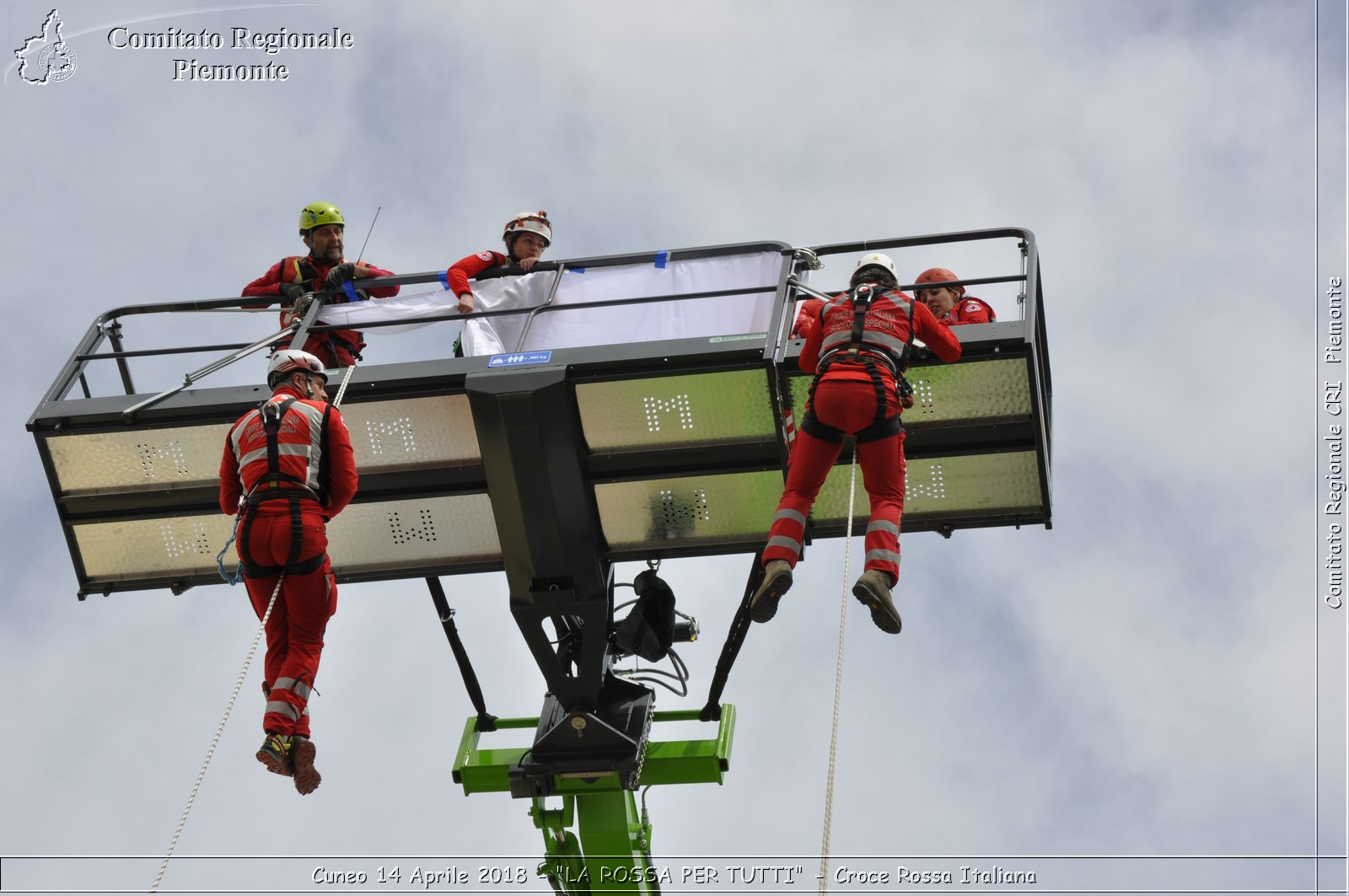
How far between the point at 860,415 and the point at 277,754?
3936mm

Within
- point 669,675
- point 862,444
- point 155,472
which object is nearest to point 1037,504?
point 862,444

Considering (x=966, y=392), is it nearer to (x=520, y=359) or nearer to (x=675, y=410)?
(x=675, y=410)

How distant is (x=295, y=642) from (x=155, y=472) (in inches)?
95.0

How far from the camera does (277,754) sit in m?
10.2

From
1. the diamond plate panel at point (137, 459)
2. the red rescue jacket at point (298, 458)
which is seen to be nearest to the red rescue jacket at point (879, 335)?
the red rescue jacket at point (298, 458)

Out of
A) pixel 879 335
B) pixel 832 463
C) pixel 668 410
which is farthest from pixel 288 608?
pixel 879 335

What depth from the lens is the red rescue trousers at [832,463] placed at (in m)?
10.3

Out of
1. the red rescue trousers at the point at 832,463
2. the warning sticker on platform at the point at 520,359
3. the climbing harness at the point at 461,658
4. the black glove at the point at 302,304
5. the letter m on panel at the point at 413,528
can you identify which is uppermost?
the black glove at the point at 302,304

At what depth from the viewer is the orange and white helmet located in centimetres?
1305

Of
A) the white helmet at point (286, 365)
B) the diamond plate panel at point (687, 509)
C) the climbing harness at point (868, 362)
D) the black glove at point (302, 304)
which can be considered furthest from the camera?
the black glove at point (302, 304)

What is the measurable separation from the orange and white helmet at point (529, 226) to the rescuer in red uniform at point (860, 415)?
285 cm

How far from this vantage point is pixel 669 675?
1291 cm

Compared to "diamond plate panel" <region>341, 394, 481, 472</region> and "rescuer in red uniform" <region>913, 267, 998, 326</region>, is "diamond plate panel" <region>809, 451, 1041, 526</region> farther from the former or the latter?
"diamond plate panel" <region>341, 394, 481, 472</region>

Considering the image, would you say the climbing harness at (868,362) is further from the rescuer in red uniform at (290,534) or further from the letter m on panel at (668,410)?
the rescuer in red uniform at (290,534)
